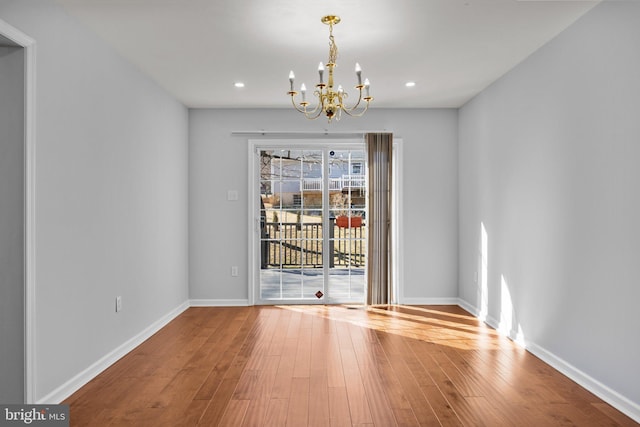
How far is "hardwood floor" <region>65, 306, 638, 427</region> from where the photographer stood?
260 centimetres

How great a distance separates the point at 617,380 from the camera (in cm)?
276

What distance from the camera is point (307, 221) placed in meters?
5.89

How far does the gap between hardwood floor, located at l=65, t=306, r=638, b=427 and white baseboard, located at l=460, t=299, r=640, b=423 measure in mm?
60

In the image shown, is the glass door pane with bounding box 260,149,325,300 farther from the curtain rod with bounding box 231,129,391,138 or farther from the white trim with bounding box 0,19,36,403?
the white trim with bounding box 0,19,36,403

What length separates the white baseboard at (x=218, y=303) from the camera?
5727mm

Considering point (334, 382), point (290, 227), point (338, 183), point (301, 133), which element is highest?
point (301, 133)

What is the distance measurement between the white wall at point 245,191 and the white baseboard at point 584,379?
1.65 metres

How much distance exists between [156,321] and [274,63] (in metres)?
2.77

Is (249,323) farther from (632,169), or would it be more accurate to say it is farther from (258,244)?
(632,169)

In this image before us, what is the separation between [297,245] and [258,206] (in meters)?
0.71

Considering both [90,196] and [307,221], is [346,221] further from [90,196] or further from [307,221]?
[90,196]

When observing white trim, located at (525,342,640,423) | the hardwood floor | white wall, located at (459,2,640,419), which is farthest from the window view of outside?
white trim, located at (525,342,640,423)

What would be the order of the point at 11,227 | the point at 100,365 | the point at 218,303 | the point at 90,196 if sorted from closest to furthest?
the point at 11,227
the point at 90,196
the point at 100,365
the point at 218,303

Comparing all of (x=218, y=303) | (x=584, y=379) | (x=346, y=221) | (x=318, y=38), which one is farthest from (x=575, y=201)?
(x=218, y=303)
